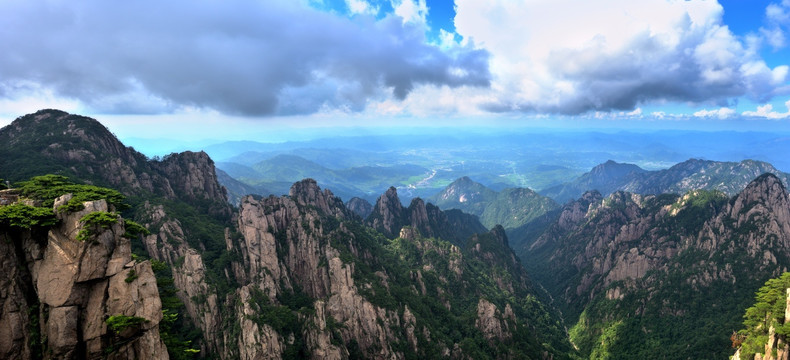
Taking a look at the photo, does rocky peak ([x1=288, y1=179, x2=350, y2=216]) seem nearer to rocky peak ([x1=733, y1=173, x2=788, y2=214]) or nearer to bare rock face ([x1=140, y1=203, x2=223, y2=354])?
bare rock face ([x1=140, y1=203, x2=223, y2=354])

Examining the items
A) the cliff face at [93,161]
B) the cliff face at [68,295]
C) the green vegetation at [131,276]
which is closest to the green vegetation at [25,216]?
the cliff face at [68,295]

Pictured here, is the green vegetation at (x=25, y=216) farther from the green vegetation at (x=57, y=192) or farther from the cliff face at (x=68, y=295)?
the green vegetation at (x=57, y=192)

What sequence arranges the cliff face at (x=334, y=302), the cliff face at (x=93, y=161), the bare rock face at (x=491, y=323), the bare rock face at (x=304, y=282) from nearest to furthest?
the bare rock face at (x=304, y=282) < the cliff face at (x=334, y=302) < the bare rock face at (x=491, y=323) < the cliff face at (x=93, y=161)

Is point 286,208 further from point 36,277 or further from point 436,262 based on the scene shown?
point 36,277

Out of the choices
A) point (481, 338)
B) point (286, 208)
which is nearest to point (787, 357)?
point (481, 338)

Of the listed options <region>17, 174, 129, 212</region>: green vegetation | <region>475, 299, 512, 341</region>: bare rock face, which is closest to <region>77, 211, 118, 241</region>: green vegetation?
<region>17, 174, 129, 212</region>: green vegetation

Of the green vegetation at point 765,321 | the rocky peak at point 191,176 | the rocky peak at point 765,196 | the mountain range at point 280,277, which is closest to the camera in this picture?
the mountain range at point 280,277

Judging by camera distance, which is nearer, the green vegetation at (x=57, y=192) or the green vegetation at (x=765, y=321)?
the green vegetation at (x=57, y=192)
